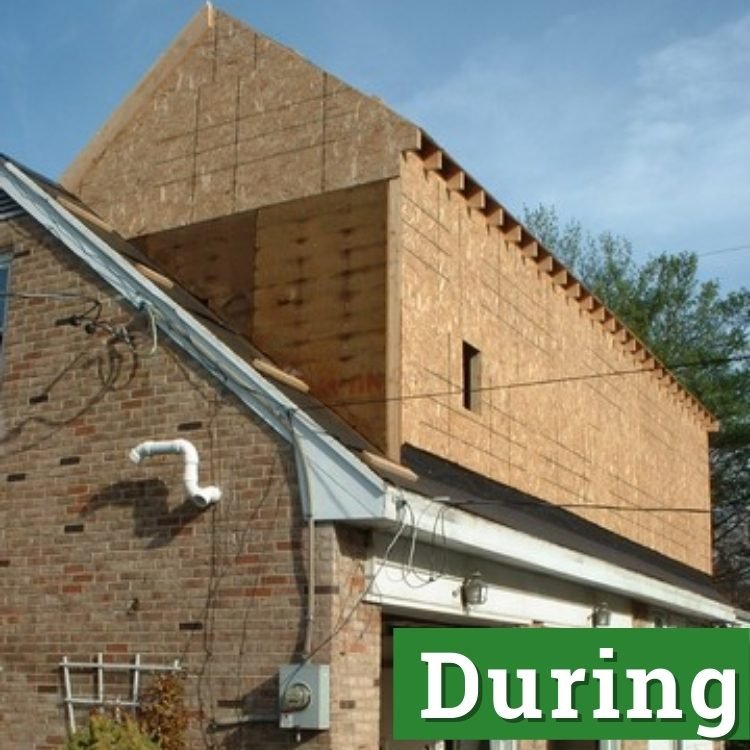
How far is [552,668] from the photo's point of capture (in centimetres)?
1046

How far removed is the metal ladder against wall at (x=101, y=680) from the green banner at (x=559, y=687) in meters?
2.10

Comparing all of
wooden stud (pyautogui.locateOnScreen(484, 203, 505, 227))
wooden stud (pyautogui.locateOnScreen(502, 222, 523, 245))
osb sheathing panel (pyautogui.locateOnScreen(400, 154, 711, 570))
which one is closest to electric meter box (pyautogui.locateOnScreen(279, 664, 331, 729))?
osb sheathing panel (pyautogui.locateOnScreen(400, 154, 711, 570))

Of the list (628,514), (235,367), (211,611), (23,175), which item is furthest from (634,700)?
(628,514)

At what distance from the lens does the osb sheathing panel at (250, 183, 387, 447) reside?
11.2 m

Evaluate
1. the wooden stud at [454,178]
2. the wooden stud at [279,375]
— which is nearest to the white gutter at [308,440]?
the wooden stud at [279,375]

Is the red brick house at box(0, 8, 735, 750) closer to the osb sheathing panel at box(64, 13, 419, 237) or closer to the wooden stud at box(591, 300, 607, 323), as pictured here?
the osb sheathing panel at box(64, 13, 419, 237)

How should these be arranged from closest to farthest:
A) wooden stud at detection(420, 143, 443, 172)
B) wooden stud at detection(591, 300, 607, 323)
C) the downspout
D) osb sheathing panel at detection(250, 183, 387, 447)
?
the downspout → osb sheathing panel at detection(250, 183, 387, 447) → wooden stud at detection(420, 143, 443, 172) → wooden stud at detection(591, 300, 607, 323)

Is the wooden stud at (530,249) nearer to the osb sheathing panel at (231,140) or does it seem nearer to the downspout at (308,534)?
the osb sheathing panel at (231,140)

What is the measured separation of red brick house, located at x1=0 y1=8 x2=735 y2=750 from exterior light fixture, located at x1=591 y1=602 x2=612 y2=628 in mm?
36

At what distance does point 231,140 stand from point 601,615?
7.67 metres

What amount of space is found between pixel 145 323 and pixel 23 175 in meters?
2.32

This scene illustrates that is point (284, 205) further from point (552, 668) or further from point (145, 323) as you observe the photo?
point (552, 668)

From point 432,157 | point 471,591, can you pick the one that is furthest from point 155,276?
point 471,591

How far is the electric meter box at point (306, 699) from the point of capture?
344 inches
